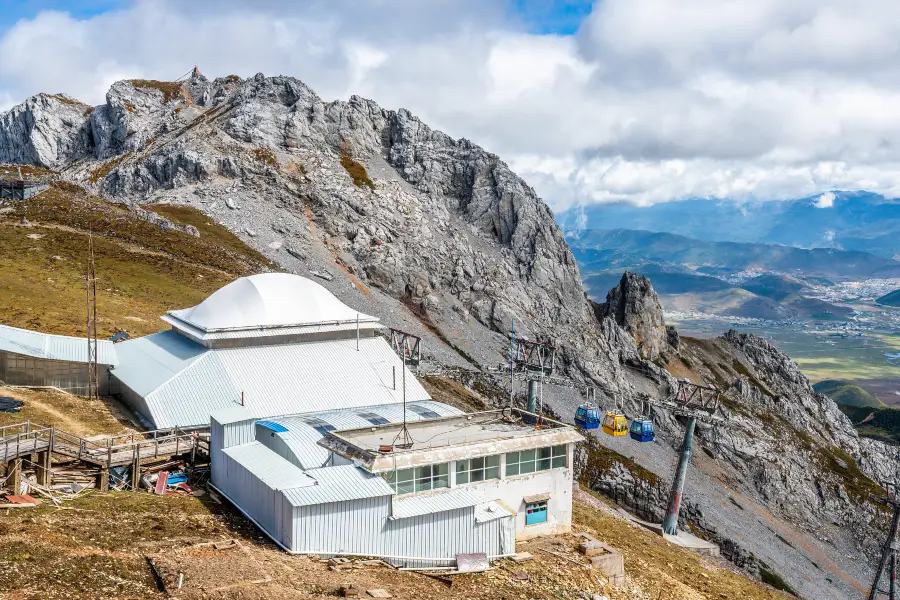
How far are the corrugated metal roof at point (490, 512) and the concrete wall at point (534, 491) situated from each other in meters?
1.09

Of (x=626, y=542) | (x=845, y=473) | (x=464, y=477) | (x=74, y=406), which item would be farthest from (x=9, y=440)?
(x=845, y=473)

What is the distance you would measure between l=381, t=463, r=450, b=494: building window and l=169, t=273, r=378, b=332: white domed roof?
2422 centimetres

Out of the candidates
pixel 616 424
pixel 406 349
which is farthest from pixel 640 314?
pixel 616 424

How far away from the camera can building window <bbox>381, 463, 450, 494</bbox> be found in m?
33.8

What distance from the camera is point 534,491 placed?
37.9 metres

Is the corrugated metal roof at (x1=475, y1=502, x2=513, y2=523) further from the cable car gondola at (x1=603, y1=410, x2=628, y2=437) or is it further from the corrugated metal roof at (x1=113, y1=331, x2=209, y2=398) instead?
the corrugated metal roof at (x1=113, y1=331, x2=209, y2=398)

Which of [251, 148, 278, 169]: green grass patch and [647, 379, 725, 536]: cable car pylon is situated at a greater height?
[251, 148, 278, 169]: green grass patch

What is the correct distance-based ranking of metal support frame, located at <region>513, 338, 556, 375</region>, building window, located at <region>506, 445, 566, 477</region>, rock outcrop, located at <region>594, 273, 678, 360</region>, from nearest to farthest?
1. building window, located at <region>506, 445, 566, 477</region>
2. metal support frame, located at <region>513, 338, 556, 375</region>
3. rock outcrop, located at <region>594, 273, 678, 360</region>

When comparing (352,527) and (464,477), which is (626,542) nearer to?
(464,477)

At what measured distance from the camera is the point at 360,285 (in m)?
119

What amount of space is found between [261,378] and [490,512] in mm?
22727

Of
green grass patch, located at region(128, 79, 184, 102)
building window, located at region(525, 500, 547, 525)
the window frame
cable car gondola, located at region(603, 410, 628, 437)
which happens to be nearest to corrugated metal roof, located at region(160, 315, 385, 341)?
cable car gondola, located at region(603, 410, 628, 437)

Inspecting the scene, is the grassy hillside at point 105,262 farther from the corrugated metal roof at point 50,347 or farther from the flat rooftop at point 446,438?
the flat rooftop at point 446,438

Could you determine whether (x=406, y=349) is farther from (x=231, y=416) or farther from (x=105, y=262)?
(x=105, y=262)
